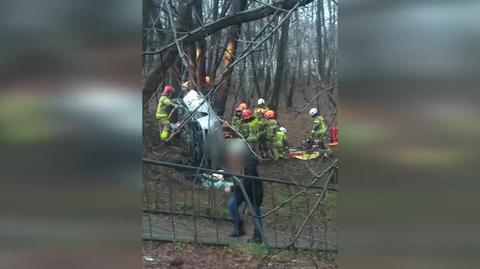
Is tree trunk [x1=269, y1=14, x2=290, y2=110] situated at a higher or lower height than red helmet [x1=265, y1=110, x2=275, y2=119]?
higher

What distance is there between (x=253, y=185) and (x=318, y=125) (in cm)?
55

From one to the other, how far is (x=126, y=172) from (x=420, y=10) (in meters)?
2.00

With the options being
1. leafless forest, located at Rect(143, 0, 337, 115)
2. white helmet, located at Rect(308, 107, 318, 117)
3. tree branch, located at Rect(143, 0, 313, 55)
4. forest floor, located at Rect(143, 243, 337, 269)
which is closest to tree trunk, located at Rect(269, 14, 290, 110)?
leafless forest, located at Rect(143, 0, 337, 115)

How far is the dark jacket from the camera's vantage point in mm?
4051

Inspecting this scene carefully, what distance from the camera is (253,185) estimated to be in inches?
160

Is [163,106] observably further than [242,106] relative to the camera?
Yes

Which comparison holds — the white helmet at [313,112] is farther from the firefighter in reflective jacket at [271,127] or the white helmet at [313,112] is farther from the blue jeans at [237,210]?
the blue jeans at [237,210]

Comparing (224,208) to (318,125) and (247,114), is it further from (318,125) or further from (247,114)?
(318,125)

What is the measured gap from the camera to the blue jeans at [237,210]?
4.08 m

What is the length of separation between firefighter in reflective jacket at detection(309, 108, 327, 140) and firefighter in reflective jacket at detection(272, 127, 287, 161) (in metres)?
0.19

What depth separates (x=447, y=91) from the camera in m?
3.63

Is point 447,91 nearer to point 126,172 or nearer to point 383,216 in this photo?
point 383,216

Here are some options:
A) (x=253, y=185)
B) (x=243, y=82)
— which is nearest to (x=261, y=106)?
(x=243, y=82)

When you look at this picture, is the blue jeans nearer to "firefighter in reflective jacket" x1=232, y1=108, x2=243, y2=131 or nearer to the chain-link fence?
the chain-link fence
